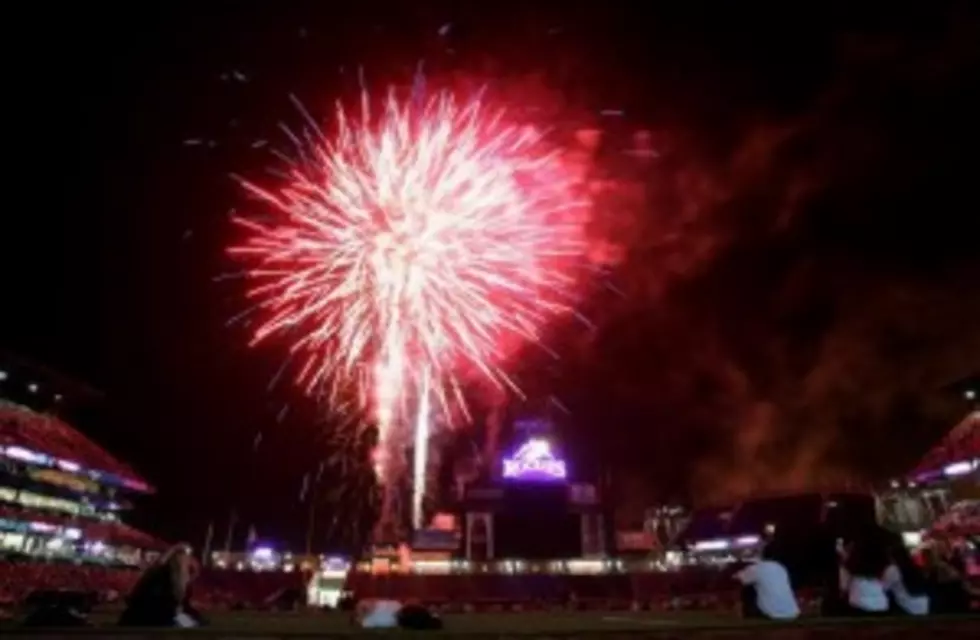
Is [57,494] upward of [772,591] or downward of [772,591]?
upward

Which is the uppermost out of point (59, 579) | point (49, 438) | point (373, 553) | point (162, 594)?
point (49, 438)

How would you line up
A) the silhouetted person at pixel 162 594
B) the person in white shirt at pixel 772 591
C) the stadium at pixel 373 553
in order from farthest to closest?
the stadium at pixel 373 553, the person in white shirt at pixel 772 591, the silhouetted person at pixel 162 594

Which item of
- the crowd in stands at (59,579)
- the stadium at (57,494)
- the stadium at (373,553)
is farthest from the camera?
the stadium at (57,494)

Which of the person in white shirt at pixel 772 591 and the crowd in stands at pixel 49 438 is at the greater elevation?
the crowd in stands at pixel 49 438

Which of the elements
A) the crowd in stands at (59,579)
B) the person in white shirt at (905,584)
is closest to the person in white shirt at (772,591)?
the person in white shirt at (905,584)

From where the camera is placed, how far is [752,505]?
76.6 m

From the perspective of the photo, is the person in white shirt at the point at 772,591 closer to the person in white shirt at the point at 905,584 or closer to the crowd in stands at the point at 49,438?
the person in white shirt at the point at 905,584

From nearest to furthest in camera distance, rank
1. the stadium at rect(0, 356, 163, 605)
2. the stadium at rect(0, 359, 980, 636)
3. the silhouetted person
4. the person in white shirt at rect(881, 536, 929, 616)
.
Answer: the silhouetted person, the person in white shirt at rect(881, 536, 929, 616), the stadium at rect(0, 359, 980, 636), the stadium at rect(0, 356, 163, 605)

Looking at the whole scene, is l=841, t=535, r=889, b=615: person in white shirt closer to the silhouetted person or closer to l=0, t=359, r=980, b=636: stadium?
the silhouetted person

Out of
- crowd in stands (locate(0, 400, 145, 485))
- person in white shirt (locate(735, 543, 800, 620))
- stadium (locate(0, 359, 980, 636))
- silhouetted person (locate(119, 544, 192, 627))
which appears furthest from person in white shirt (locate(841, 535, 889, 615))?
crowd in stands (locate(0, 400, 145, 485))

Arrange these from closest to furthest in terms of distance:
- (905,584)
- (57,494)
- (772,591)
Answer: (772,591) < (905,584) < (57,494)

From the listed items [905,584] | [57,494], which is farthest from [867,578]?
[57,494]

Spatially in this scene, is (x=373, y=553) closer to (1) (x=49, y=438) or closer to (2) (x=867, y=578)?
(1) (x=49, y=438)

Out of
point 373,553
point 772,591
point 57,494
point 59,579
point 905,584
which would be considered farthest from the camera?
point 373,553
